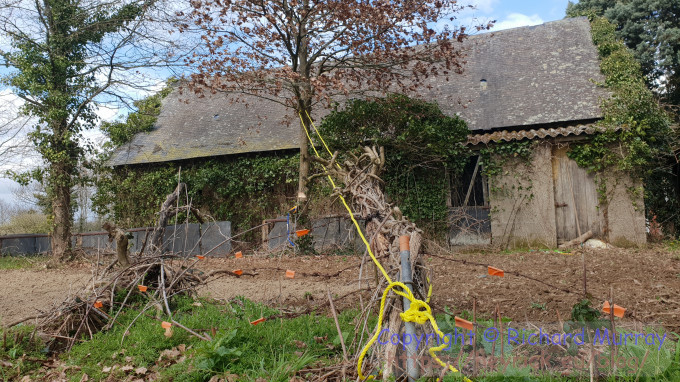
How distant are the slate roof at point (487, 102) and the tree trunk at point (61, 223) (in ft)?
9.37

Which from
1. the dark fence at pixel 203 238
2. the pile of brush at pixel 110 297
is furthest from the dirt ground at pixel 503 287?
the dark fence at pixel 203 238

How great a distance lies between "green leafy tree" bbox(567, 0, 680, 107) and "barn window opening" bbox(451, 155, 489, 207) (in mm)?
8313

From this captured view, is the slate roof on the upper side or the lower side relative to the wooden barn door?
upper

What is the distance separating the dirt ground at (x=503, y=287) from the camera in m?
4.59

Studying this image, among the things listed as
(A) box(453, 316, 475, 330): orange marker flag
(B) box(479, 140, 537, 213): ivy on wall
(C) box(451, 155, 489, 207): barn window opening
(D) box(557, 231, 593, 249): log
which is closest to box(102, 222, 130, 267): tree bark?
(A) box(453, 316, 475, 330): orange marker flag

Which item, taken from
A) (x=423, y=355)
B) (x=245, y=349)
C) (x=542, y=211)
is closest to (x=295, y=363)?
(x=245, y=349)

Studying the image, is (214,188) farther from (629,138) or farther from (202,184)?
(629,138)

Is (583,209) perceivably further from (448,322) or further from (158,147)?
(158,147)

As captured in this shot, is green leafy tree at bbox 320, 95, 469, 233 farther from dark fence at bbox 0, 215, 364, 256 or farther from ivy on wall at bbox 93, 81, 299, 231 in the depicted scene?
ivy on wall at bbox 93, 81, 299, 231

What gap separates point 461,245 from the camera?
1145cm

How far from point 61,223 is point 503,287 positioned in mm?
11122

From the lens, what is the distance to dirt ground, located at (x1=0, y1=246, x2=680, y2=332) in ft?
15.1

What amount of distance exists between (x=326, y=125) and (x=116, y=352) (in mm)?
8308

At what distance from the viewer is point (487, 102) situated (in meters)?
12.7
